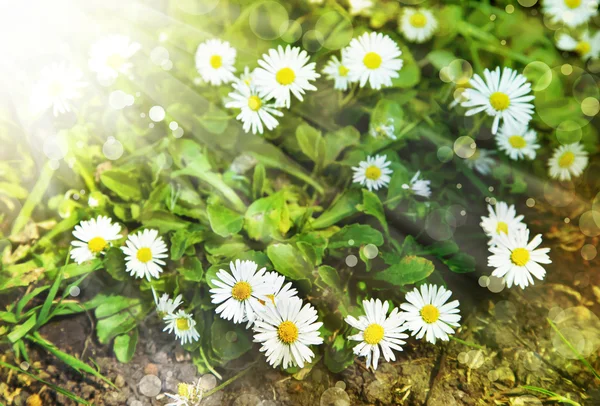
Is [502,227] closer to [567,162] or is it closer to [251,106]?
[567,162]

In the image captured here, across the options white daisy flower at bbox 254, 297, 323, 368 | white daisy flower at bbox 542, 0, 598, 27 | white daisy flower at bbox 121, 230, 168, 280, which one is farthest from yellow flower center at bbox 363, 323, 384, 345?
white daisy flower at bbox 542, 0, 598, 27

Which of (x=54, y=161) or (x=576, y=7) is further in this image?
(x=576, y=7)

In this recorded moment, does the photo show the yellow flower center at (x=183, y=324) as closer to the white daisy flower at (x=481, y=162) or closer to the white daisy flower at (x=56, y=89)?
the white daisy flower at (x=56, y=89)

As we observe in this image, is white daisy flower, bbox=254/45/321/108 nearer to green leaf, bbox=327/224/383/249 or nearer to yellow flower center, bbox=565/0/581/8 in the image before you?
green leaf, bbox=327/224/383/249

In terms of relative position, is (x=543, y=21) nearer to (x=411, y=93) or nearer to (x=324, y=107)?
(x=411, y=93)

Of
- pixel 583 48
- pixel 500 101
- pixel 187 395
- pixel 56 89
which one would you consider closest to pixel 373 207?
pixel 500 101

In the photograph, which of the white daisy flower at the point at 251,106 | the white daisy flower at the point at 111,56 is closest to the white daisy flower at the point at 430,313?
the white daisy flower at the point at 251,106

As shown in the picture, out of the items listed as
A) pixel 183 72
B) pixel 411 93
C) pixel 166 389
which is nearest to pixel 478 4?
pixel 411 93
